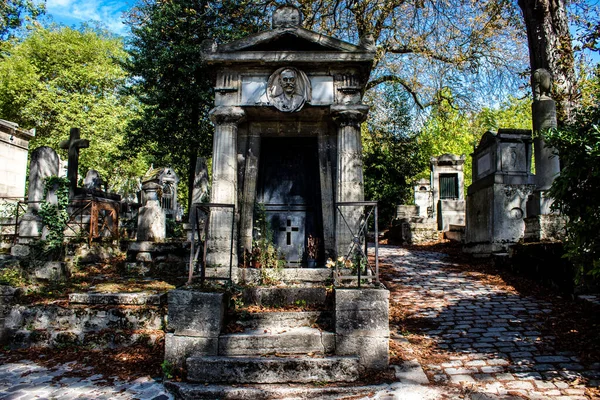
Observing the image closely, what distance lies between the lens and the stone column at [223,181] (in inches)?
265

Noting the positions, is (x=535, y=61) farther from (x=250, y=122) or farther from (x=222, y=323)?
(x=222, y=323)

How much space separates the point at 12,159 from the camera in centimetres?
1714

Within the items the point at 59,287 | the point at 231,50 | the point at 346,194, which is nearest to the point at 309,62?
the point at 231,50

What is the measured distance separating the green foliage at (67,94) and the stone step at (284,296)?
20686 mm

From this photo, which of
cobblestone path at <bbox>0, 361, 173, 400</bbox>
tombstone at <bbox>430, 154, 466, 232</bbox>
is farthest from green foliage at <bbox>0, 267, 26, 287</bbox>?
tombstone at <bbox>430, 154, 466, 232</bbox>

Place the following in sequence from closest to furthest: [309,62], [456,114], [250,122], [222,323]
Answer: [222,323] < [309,62] < [250,122] < [456,114]

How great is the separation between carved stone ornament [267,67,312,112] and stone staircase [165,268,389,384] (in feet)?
11.1

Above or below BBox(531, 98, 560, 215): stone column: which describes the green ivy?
below

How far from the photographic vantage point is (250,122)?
768 cm

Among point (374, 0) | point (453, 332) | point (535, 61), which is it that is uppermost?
point (374, 0)

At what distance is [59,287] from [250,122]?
4.72 metres

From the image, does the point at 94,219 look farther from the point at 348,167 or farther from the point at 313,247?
the point at 348,167

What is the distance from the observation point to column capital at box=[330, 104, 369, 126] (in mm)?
6922

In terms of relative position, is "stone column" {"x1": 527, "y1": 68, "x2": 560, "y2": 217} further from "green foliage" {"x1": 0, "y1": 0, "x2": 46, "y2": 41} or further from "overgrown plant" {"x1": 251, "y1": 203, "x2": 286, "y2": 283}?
"green foliage" {"x1": 0, "y1": 0, "x2": 46, "y2": 41}
